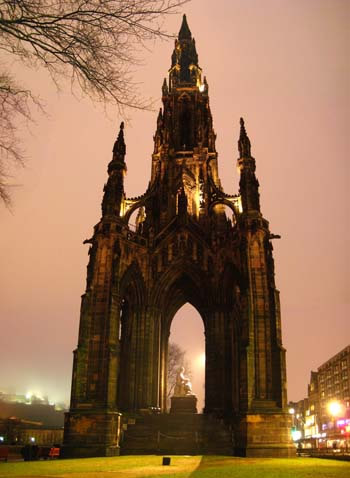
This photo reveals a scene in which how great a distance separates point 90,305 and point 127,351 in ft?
17.6

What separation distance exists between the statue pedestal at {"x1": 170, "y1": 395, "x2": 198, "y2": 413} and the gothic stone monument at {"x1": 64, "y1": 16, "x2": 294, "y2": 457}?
3.17 ft

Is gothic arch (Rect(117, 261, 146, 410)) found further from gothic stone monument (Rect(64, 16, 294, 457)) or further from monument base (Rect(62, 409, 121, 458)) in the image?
monument base (Rect(62, 409, 121, 458))

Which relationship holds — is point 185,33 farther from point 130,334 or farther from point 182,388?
point 182,388

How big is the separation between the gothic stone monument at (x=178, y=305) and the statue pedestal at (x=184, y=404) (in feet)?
3.17

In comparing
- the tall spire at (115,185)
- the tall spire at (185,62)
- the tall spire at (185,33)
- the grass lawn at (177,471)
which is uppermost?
the tall spire at (185,33)

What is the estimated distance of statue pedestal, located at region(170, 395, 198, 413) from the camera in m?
25.2

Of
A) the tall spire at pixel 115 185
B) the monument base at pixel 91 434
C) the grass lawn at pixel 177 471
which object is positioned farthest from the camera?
the tall spire at pixel 115 185

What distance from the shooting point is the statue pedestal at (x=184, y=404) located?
25.2 meters

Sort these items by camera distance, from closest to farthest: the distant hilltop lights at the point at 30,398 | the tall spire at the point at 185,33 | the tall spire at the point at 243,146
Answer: the tall spire at the point at 243,146 → the tall spire at the point at 185,33 → the distant hilltop lights at the point at 30,398

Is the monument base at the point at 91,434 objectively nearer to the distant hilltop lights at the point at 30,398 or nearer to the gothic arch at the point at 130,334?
the gothic arch at the point at 130,334

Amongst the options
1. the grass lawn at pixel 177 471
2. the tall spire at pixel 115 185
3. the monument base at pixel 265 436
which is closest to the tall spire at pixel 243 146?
the tall spire at pixel 115 185

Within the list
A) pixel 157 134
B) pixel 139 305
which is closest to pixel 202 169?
pixel 157 134

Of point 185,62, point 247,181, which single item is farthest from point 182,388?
point 185,62

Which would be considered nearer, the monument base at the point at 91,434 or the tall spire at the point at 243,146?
the monument base at the point at 91,434
